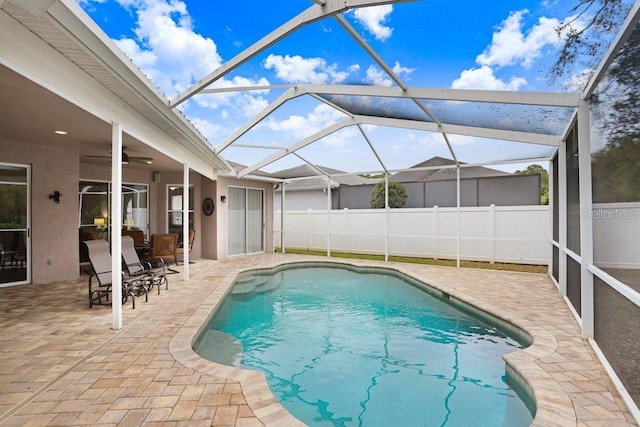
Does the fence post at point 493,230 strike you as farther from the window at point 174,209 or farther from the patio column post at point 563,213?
the window at point 174,209

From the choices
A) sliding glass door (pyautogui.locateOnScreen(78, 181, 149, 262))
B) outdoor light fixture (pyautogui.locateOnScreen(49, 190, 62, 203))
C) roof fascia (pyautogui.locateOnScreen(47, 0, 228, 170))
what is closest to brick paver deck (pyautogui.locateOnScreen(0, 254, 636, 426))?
outdoor light fixture (pyautogui.locateOnScreen(49, 190, 62, 203))

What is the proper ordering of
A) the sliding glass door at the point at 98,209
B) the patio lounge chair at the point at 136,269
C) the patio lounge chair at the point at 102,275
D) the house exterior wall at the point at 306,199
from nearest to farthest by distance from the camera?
1. the patio lounge chair at the point at 102,275
2. the patio lounge chair at the point at 136,269
3. the sliding glass door at the point at 98,209
4. the house exterior wall at the point at 306,199

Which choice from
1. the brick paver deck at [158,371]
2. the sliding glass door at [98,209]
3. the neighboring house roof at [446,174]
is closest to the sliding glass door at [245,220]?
the sliding glass door at [98,209]

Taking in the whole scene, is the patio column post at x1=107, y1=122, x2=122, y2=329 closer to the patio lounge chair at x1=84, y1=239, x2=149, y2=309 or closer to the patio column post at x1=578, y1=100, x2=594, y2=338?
the patio lounge chair at x1=84, y1=239, x2=149, y2=309

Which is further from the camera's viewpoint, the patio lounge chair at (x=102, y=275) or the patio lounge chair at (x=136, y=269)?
the patio lounge chair at (x=136, y=269)

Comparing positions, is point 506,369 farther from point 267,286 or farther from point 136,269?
point 136,269

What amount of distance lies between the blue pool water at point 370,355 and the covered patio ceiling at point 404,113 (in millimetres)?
3531

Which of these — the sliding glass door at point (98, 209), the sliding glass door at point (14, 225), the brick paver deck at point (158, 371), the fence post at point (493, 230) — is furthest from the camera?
the fence post at point (493, 230)

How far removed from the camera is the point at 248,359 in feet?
→ 14.3

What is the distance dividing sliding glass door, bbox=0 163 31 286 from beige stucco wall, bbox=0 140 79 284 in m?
0.12

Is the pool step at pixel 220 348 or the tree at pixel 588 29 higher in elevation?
the tree at pixel 588 29

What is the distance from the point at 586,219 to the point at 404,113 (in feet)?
13.7

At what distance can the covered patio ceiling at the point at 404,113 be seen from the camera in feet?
15.3

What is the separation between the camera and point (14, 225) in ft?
23.9
